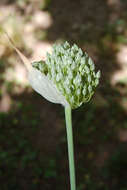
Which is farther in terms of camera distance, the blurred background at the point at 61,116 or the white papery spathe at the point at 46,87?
the blurred background at the point at 61,116

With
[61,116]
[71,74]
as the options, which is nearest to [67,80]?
[71,74]

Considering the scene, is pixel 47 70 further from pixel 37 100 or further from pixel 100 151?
pixel 37 100

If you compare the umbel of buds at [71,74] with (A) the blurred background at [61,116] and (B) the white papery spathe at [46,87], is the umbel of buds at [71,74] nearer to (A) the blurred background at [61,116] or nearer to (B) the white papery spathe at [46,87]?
(B) the white papery spathe at [46,87]

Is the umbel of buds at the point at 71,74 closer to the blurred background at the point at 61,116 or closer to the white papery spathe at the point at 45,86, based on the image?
the white papery spathe at the point at 45,86

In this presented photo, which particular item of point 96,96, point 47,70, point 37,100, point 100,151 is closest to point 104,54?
point 96,96

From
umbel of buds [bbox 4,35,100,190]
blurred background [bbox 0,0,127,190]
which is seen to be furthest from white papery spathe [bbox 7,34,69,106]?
blurred background [bbox 0,0,127,190]

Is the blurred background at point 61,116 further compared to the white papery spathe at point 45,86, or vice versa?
the blurred background at point 61,116

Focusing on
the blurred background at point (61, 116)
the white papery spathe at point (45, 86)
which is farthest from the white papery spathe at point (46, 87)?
the blurred background at point (61, 116)

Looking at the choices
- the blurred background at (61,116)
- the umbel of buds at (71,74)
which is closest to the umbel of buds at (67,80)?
the umbel of buds at (71,74)

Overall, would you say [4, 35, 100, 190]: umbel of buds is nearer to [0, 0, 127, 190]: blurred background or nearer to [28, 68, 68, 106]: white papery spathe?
[28, 68, 68, 106]: white papery spathe
